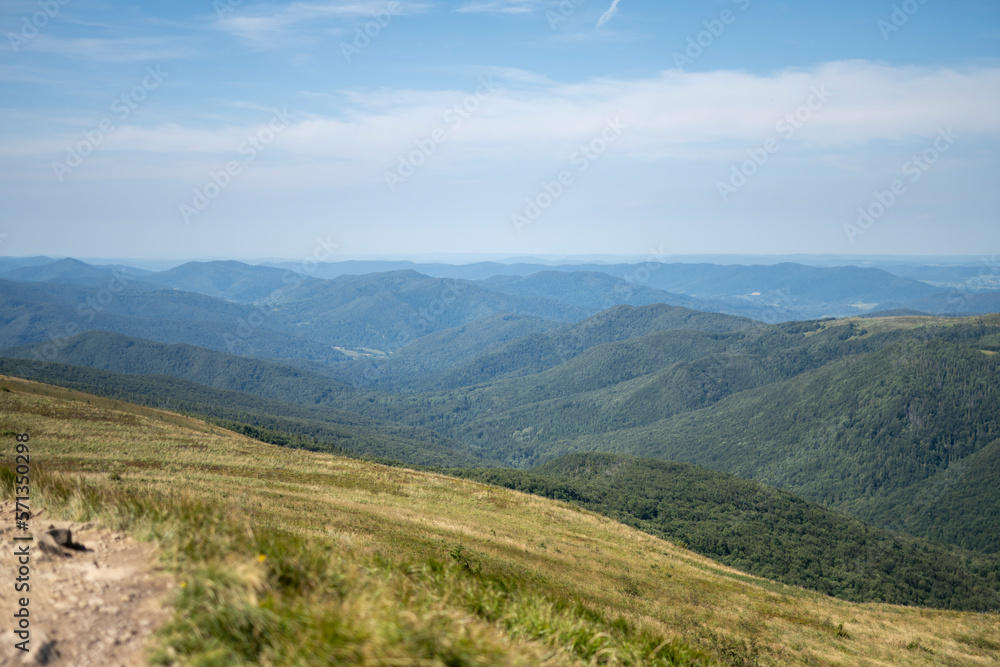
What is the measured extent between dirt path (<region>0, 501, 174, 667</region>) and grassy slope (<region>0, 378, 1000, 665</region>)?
539 mm

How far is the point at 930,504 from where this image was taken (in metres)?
188

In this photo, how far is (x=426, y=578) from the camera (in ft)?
32.5

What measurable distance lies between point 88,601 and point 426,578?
16.3 feet

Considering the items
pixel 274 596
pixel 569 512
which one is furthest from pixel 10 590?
pixel 569 512

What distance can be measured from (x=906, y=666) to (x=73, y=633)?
97.2 feet

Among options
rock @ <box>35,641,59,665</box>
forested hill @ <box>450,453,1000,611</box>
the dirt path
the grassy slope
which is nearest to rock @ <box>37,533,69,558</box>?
the dirt path

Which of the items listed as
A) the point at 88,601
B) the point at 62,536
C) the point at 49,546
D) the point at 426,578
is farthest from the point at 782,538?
the point at 88,601

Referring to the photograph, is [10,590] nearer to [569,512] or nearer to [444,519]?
[444,519]

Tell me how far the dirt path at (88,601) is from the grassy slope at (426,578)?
539mm

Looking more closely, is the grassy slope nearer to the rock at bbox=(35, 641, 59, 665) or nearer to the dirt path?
the dirt path

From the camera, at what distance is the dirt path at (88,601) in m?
6.53

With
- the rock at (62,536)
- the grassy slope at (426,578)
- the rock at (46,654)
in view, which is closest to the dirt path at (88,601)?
the rock at (46,654)

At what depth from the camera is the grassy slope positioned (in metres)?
6.71

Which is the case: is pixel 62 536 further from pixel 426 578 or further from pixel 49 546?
pixel 426 578
